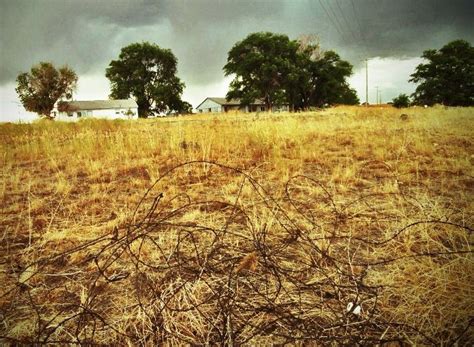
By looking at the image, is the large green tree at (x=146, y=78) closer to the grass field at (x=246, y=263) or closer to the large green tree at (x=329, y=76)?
the large green tree at (x=329, y=76)

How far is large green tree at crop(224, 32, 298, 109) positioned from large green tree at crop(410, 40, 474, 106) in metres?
15.6

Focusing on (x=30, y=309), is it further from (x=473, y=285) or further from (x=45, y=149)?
(x=45, y=149)

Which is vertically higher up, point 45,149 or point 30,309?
point 45,149

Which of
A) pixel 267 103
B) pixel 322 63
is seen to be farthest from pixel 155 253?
pixel 322 63

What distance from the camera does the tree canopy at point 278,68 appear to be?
34.6 meters

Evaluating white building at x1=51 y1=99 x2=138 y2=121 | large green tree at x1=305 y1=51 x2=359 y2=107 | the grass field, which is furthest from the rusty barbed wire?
white building at x1=51 y1=99 x2=138 y2=121

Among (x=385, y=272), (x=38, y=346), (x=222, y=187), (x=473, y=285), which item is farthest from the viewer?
(x=222, y=187)

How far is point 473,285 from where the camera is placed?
137 centimetres

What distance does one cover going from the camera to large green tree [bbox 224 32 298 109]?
3431 cm

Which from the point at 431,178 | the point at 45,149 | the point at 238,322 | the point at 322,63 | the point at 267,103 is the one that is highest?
the point at 322,63

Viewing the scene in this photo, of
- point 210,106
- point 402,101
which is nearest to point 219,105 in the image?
point 210,106

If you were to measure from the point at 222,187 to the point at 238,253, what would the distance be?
144cm

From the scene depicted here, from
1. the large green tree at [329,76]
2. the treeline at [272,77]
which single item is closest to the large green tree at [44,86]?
the treeline at [272,77]

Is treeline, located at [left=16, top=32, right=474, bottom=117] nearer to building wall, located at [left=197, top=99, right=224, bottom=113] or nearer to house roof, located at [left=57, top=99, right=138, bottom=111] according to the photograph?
house roof, located at [left=57, top=99, right=138, bottom=111]
